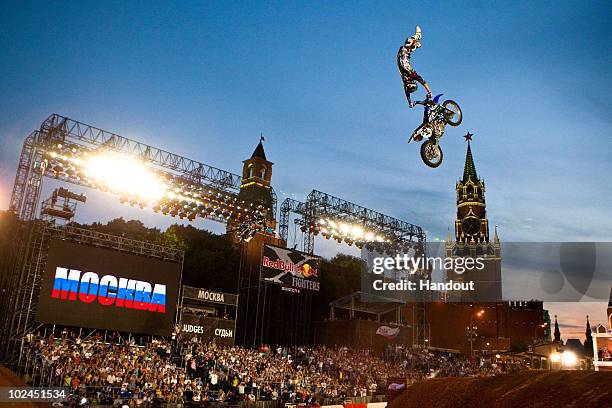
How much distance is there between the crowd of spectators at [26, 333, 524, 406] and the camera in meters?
19.4

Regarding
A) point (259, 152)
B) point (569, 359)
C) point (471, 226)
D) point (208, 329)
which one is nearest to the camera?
point (569, 359)

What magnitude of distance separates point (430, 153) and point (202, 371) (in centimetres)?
1700

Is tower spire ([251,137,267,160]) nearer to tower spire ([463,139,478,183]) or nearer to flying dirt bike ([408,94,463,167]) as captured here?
flying dirt bike ([408,94,463,167])

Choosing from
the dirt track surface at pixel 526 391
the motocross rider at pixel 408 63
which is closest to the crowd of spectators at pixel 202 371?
the dirt track surface at pixel 526 391

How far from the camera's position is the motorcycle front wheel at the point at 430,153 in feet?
48.0

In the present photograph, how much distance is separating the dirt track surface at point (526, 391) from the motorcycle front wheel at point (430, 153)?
618cm

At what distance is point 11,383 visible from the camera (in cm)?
1750

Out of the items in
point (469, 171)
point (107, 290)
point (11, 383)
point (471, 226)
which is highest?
point (469, 171)

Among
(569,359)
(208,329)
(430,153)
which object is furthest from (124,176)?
(569,359)

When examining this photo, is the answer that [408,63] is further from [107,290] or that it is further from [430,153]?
[107,290]

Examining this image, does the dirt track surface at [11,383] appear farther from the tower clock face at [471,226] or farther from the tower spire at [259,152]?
the tower clock face at [471,226]

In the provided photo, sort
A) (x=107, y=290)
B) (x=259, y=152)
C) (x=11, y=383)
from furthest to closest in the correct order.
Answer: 1. (x=259, y=152)
2. (x=107, y=290)
3. (x=11, y=383)

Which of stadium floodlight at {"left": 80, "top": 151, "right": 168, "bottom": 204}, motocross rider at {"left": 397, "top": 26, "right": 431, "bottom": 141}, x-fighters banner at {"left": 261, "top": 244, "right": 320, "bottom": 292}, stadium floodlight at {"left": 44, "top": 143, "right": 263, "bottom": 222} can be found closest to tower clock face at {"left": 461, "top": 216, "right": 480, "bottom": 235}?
x-fighters banner at {"left": 261, "top": 244, "right": 320, "bottom": 292}

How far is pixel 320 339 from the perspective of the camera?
38688 millimetres
